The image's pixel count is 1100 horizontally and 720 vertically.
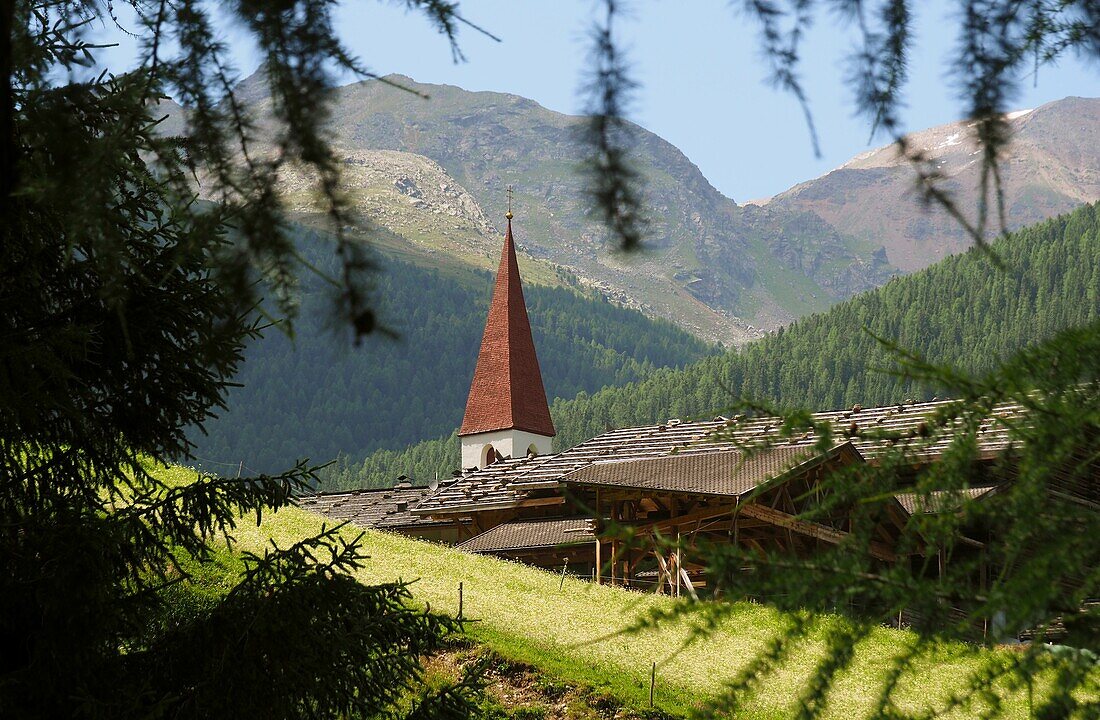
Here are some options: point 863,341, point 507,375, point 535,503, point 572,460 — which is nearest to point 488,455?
point 507,375

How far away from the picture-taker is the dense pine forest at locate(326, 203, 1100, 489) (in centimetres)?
9350

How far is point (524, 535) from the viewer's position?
23.1 meters

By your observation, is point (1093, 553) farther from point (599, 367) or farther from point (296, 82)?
point (599, 367)

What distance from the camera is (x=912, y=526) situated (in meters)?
2.36

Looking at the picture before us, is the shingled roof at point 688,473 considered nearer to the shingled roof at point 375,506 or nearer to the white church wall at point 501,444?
the shingled roof at point 375,506

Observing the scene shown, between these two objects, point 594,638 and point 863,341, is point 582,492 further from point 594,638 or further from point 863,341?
point 863,341

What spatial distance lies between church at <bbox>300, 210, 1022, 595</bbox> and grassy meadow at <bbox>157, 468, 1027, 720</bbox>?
867 millimetres

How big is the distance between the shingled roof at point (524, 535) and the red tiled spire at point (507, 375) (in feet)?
41.7

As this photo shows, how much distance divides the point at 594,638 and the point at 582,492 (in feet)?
36.6

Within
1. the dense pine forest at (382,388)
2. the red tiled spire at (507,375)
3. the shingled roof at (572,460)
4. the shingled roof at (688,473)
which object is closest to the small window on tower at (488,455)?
the red tiled spire at (507,375)

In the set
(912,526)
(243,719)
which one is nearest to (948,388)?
(912,526)

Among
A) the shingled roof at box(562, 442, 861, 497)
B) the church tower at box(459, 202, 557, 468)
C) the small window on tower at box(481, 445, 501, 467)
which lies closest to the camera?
the shingled roof at box(562, 442, 861, 497)

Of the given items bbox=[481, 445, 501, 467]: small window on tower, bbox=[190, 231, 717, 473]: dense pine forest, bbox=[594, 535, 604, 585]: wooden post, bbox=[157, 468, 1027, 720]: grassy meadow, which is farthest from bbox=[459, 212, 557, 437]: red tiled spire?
bbox=[190, 231, 717, 473]: dense pine forest

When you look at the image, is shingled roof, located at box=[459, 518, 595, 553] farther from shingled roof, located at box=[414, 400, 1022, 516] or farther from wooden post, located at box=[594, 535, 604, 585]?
wooden post, located at box=[594, 535, 604, 585]
